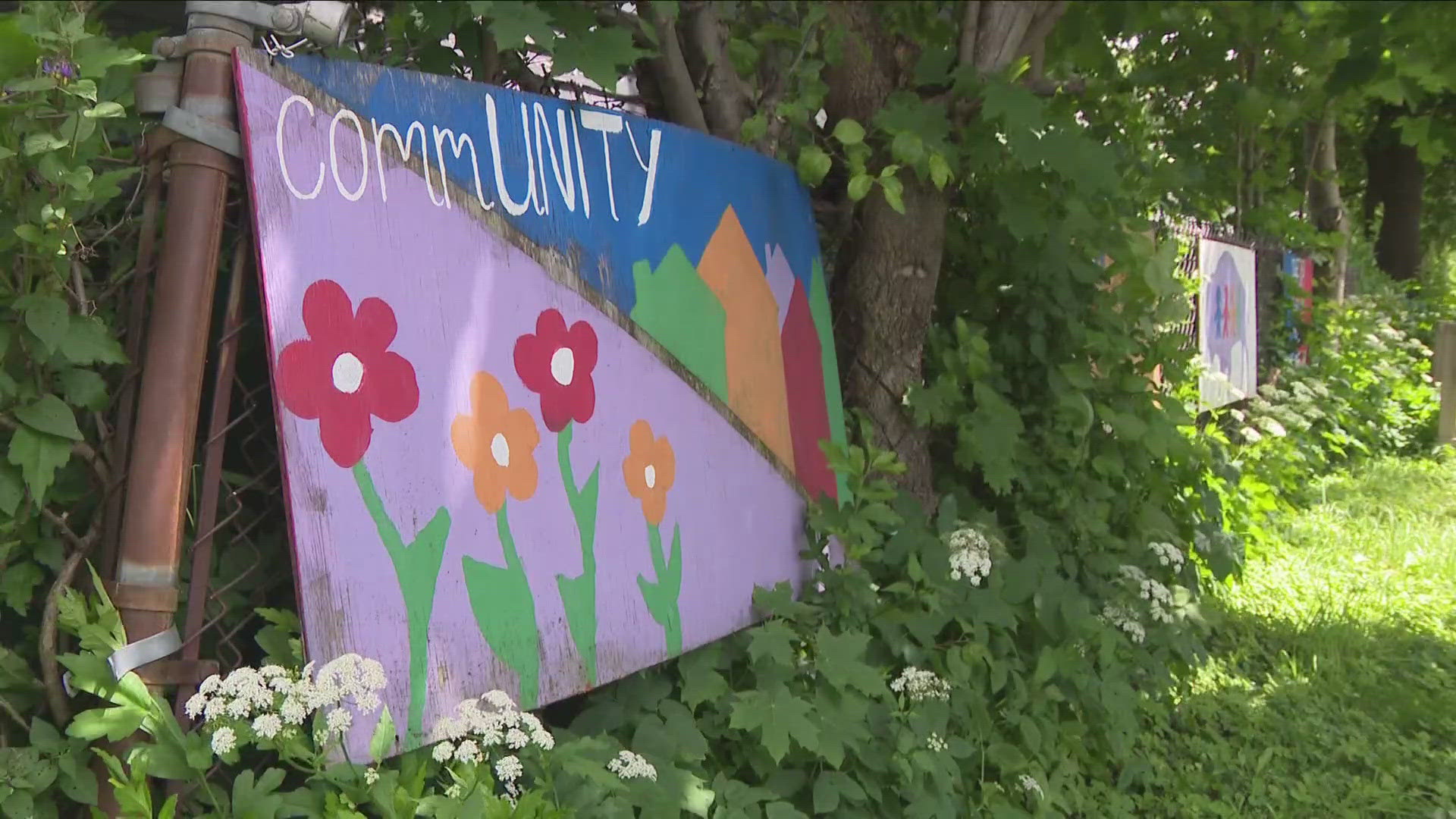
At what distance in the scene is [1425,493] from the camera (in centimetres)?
676

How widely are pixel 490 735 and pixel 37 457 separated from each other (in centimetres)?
78

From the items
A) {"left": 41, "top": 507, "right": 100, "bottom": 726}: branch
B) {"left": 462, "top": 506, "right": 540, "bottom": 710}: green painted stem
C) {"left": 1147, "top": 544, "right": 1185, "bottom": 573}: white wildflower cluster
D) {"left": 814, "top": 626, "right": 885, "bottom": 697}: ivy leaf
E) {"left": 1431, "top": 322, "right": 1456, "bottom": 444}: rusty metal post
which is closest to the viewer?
{"left": 41, "top": 507, "right": 100, "bottom": 726}: branch

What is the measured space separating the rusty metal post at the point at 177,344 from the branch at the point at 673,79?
5.05 ft

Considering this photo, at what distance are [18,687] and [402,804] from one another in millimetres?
601

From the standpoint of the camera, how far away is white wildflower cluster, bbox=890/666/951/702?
8.68ft

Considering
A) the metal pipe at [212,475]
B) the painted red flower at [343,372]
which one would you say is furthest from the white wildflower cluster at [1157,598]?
the metal pipe at [212,475]

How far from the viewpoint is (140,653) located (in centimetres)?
152

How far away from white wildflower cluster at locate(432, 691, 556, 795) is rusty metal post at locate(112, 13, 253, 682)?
17.7 inches

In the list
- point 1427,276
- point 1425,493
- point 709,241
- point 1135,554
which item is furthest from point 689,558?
point 1427,276

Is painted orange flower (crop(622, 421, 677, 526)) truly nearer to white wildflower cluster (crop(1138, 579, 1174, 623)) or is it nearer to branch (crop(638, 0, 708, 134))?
branch (crop(638, 0, 708, 134))

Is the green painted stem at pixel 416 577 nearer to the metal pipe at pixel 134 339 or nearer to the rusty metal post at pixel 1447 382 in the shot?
the metal pipe at pixel 134 339

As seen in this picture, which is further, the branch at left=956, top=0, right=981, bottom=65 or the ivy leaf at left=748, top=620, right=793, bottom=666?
the branch at left=956, top=0, right=981, bottom=65

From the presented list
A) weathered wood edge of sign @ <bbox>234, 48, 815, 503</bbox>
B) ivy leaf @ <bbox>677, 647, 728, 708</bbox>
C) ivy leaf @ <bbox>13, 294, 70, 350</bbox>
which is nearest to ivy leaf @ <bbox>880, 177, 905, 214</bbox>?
weathered wood edge of sign @ <bbox>234, 48, 815, 503</bbox>

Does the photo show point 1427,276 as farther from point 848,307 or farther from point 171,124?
point 171,124
